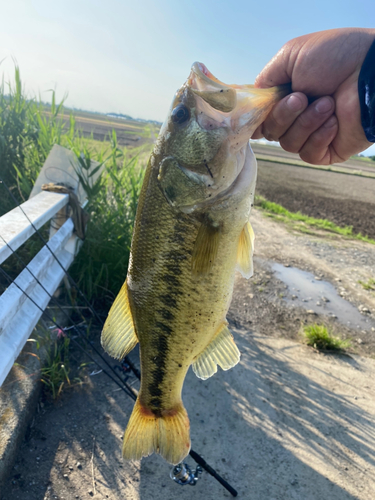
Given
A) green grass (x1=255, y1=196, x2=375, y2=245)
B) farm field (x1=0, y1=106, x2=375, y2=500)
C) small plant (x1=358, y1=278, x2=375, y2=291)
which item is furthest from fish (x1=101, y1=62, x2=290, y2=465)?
green grass (x1=255, y1=196, x2=375, y2=245)

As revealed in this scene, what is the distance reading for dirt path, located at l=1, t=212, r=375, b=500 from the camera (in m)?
2.34

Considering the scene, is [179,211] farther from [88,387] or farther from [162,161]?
[88,387]

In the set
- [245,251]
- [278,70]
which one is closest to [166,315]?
[245,251]

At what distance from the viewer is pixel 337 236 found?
963cm

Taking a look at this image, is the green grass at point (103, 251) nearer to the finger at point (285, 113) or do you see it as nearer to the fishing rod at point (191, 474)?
the fishing rod at point (191, 474)

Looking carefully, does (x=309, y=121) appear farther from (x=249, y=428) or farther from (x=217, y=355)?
(x=249, y=428)

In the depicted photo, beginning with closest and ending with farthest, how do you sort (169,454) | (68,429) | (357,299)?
(169,454), (68,429), (357,299)

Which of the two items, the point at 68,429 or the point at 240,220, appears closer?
the point at 240,220

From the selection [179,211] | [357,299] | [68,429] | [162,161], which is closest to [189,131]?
[162,161]

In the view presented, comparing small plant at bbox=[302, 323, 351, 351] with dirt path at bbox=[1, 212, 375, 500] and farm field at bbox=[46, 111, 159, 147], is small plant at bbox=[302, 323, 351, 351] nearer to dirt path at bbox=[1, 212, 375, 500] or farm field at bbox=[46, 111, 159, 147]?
dirt path at bbox=[1, 212, 375, 500]

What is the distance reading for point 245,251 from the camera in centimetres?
178

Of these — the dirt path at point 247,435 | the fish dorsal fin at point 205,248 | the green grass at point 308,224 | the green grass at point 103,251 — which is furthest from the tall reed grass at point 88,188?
the green grass at point 308,224

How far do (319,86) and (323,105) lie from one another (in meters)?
0.10

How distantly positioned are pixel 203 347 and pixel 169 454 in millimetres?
573
